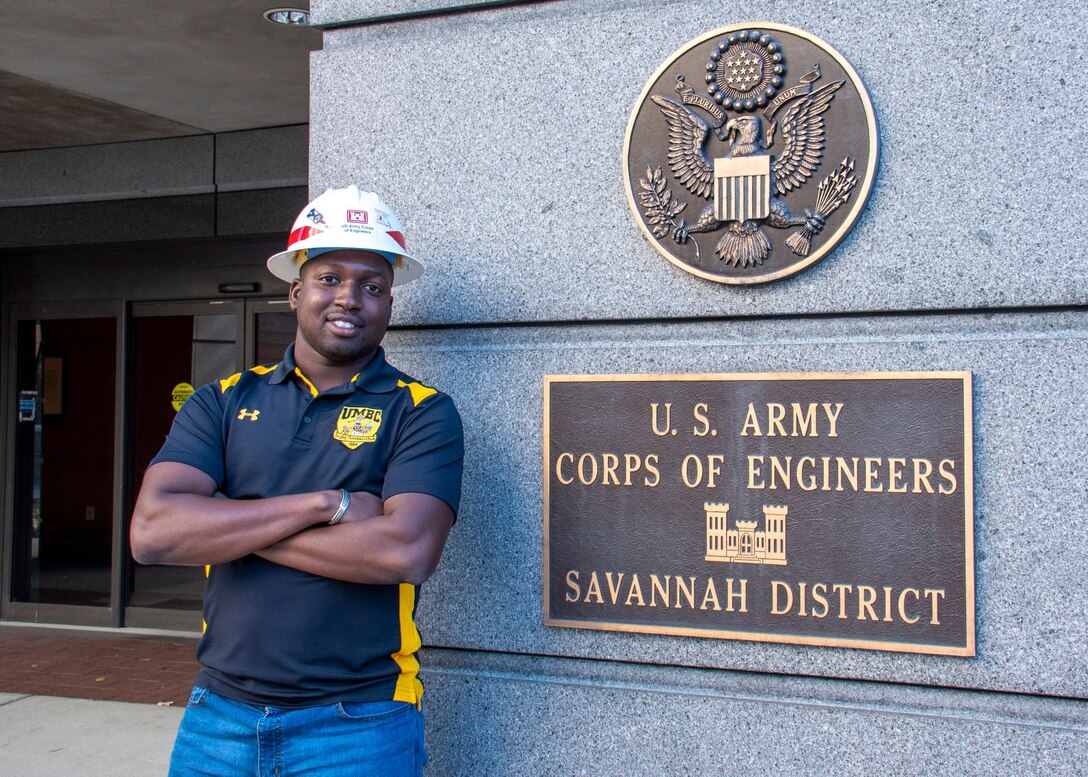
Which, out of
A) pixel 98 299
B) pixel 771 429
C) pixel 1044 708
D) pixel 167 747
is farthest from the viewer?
pixel 98 299

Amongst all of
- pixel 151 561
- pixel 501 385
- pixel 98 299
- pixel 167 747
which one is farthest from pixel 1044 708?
pixel 98 299

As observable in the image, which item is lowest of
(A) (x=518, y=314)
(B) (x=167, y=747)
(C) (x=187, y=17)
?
(B) (x=167, y=747)

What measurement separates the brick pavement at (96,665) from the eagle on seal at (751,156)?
16.6 ft

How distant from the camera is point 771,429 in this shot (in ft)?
9.12

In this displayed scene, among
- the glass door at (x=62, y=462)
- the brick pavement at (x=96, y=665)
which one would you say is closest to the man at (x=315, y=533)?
the brick pavement at (x=96, y=665)

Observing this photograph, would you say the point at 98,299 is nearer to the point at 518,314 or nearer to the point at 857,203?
the point at 518,314

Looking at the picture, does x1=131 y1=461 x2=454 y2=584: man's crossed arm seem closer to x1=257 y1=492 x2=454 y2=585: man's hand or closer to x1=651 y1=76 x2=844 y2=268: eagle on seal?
x1=257 y1=492 x2=454 y2=585: man's hand

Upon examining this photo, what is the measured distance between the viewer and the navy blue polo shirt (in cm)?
237

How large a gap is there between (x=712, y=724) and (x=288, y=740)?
113cm

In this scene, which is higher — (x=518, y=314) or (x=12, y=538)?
(x=518, y=314)

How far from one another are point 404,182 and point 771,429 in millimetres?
1328

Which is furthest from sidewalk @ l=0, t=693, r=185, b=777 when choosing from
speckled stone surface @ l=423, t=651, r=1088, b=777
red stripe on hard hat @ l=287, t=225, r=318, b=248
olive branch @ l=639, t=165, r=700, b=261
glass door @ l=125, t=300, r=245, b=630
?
olive branch @ l=639, t=165, r=700, b=261

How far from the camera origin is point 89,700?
650cm

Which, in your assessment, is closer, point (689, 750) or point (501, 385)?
point (689, 750)
